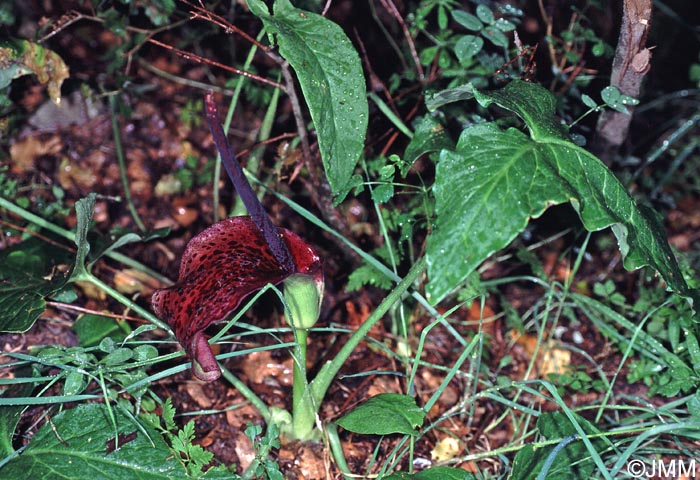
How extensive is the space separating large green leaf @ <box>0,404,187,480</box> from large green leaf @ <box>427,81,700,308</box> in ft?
1.94

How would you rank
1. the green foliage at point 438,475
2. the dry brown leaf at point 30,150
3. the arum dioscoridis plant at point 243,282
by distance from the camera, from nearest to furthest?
the arum dioscoridis plant at point 243,282
the green foliage at point 438,475
the dry brown leaf at point 30,150

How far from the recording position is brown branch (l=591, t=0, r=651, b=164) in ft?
4.20

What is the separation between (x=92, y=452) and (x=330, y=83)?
0.73m

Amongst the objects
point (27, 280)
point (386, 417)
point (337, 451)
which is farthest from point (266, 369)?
point (27, 280)

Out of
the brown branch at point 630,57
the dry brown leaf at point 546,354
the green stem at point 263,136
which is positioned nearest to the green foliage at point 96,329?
the green stem at point 263,136

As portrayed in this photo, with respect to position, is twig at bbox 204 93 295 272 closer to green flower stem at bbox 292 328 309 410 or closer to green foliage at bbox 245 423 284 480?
green flower stem at bbox 292 328 309 410

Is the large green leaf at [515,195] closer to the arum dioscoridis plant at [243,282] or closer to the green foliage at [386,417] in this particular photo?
the arum dioscoridis plant at [243,282]

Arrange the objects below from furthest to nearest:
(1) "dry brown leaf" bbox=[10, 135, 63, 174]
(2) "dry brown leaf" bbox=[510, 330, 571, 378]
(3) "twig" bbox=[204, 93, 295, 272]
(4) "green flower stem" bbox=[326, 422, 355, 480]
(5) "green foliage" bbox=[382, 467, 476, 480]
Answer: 1. (1) "dry brown leaf" bbox=[10, 135, 63, 174]
2. (2) "dry brown leaf" bbox=[510, 330, 571, 378]
3. (4) "green flower stem" bbox=[326, 422, 355, 480]
4. (5) "green foliage" bbox=[382, 467, 476, 480]
5. (3) "twig" bbox=[204, 93, 295, 272]

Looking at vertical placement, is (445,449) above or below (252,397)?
below

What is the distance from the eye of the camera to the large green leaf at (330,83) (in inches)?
41.6

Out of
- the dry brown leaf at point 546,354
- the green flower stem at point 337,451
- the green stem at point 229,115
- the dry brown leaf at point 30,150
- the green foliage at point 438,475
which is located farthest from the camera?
the dry brown leaf at point 30,150

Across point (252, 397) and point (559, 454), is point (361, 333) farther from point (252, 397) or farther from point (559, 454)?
point (559, 454)

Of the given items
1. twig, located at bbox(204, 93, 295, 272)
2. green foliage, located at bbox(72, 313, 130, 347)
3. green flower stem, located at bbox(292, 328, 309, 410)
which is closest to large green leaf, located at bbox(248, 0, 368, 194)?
twig, located at bbox(204, 93, 295, 272)

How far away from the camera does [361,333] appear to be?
117 centimetres
